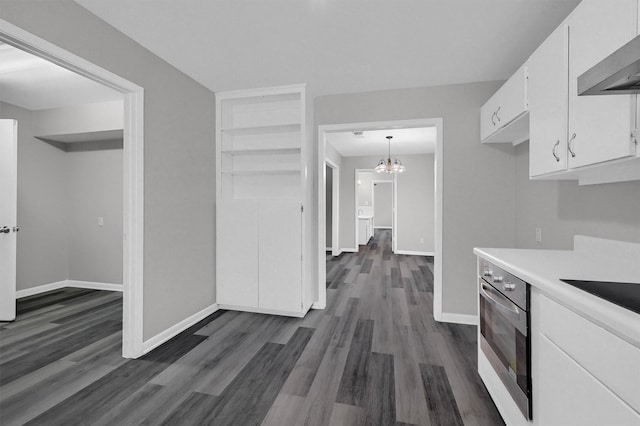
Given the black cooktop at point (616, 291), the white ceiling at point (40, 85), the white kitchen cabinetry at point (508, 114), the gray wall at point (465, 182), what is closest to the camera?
the black cooktop at point (616, 291)

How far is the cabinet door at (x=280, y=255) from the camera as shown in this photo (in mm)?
3072

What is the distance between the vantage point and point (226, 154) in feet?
11.3

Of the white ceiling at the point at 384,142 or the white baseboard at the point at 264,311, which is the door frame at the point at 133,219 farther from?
the white ceiling at the point at 384,142

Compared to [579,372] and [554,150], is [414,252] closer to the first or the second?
[554,150]

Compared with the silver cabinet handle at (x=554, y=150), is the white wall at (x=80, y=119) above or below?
above

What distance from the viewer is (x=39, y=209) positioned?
4.00 meters

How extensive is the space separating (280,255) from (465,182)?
215 centimetres

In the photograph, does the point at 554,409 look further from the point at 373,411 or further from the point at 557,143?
the point at 557,143

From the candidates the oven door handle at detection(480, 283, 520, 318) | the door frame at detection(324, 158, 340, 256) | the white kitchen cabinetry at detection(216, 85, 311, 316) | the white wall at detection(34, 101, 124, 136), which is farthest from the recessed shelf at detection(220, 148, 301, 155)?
the door frame at detection(324, 158, 340, 256)

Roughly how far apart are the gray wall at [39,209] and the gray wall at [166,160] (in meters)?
2.83

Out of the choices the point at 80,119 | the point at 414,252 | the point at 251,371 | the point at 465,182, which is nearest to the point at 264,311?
the point at 251,371

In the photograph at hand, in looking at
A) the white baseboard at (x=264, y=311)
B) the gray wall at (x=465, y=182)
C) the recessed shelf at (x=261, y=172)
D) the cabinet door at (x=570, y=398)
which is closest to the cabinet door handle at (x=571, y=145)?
the cabinet door at (x=570, y=398)

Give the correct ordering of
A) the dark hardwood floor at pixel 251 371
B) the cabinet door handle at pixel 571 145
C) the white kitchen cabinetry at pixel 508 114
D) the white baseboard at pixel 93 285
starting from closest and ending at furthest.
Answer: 1. the cabinet door handle at pixel 571 145
2. the dark hardwood floor at pixel 251 371
3. the white kitchen cabinetry at pixel 508 114
4. the white baseboard at pixel 93 285

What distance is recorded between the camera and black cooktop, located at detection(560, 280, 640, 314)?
0.92m
